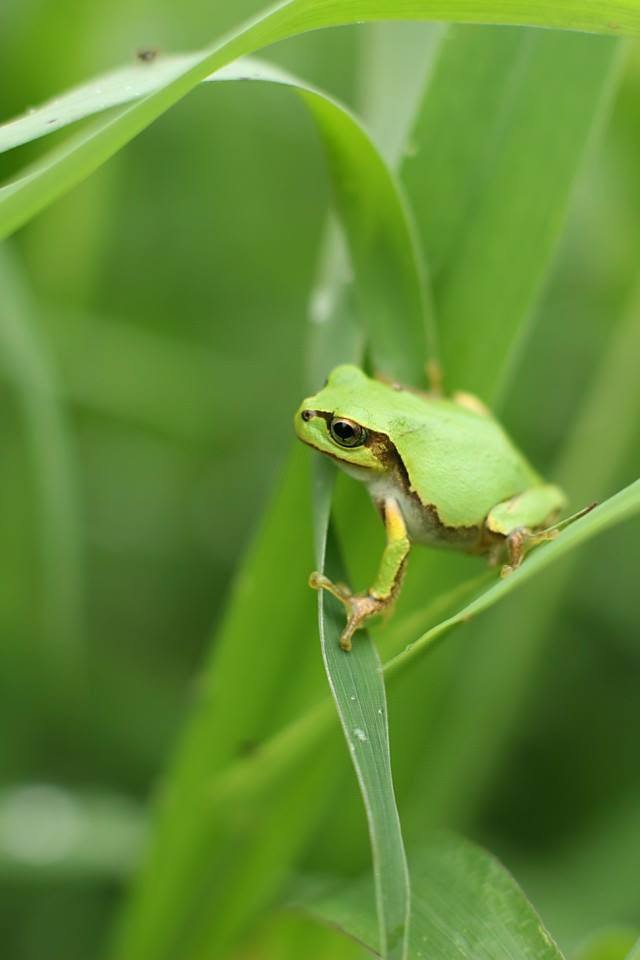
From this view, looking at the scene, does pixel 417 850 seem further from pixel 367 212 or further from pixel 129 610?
pixel 129 610

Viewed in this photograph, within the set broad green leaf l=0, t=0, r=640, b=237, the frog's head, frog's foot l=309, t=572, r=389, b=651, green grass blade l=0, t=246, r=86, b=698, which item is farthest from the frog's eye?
green grass blade l=0, t=246, r=86, b=698

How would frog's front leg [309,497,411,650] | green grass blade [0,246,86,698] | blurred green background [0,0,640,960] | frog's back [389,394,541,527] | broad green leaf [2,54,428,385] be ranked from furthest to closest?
blurred green background [0,0,640,960], green grass blade [0,246,86,698], frog's back [389,394,541,527], frog's front leg [309,497,411,650], broad green leaf [2,54,428,385]

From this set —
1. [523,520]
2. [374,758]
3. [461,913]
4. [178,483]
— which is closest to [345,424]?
[523,520]

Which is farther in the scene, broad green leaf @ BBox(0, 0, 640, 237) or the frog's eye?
the frog's eye

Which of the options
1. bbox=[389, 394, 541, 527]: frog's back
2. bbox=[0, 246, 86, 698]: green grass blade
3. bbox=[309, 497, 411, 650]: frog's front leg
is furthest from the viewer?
bbox=[0, 246, 86, 698]: green grass blade

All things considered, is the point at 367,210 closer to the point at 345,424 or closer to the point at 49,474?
the point at 345,424

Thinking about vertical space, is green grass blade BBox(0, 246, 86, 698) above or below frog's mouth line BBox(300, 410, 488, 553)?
above

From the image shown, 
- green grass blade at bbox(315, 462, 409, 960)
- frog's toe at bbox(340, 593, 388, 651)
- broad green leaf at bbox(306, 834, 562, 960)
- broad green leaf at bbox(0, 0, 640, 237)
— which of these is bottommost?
broad green leaf at bbox(306, 834, 562, 960)

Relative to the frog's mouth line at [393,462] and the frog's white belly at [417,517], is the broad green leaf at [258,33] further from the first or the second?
the frog's white belly at [417,517]

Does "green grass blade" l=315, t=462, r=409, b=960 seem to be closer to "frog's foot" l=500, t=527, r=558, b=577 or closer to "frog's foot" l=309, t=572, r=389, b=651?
"frog's foot" l=309, t=572, r=389, b=651
